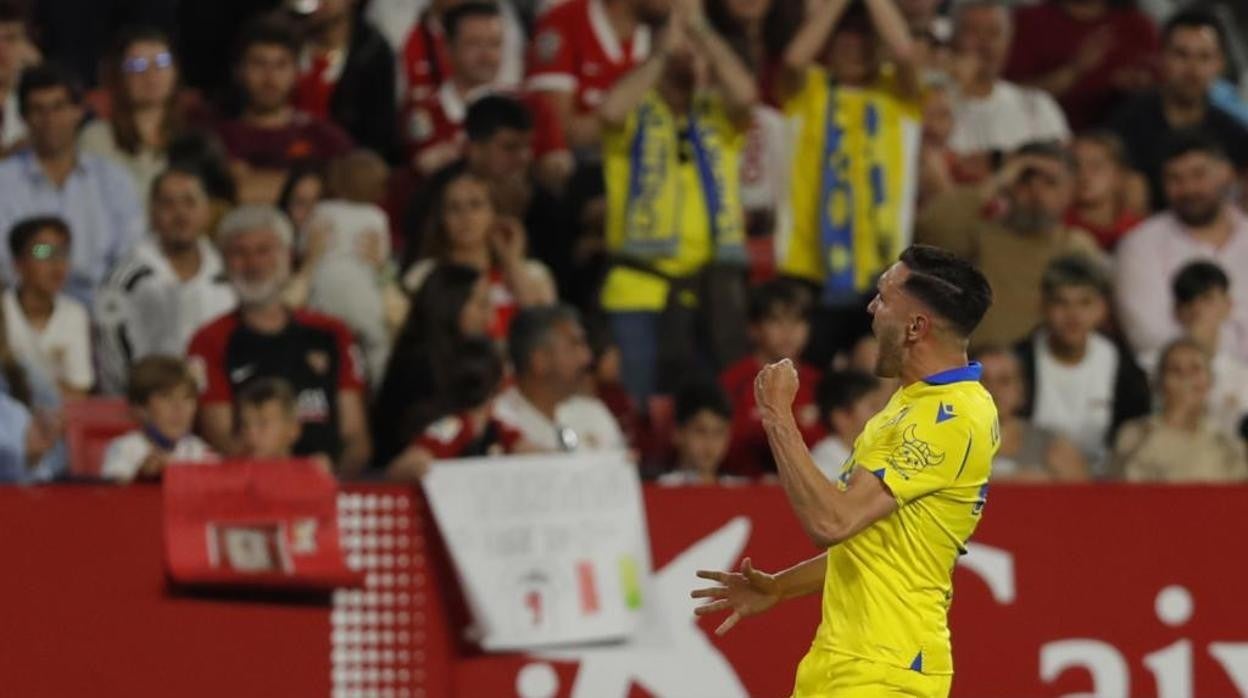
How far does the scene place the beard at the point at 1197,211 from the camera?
12.5 metres

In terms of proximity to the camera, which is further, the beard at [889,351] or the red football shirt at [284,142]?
the red football shirt at [284,142]

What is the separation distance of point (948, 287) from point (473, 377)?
412 centimetres

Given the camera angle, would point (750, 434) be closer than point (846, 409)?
No

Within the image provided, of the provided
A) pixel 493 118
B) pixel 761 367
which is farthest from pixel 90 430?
pixel 761 367

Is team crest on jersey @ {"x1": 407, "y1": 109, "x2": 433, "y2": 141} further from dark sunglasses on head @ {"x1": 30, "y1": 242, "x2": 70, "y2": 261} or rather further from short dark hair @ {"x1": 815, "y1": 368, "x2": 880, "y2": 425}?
short dark hair @ {"x1": 815, "y1": 368, "x2": 880, "y2": 425}

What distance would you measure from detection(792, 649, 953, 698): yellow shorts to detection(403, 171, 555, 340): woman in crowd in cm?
487

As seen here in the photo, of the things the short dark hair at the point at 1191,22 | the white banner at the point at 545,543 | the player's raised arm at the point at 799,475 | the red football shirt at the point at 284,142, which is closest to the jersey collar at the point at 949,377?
the player's raised arm at the point at 799,475

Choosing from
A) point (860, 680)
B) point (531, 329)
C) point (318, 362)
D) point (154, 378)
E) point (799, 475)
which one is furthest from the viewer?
point (318, 362)

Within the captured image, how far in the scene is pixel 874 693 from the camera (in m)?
6.58

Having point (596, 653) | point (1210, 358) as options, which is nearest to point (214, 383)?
point (596, 653)

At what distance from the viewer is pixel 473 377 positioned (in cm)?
1041

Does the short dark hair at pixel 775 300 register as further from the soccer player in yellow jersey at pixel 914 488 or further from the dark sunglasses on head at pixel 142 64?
the soccer player in yellow jersey at pixel 914 488

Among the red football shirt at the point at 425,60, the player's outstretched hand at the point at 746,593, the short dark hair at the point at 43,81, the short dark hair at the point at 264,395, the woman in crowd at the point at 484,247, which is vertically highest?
the red football shirt at the point at 425,60

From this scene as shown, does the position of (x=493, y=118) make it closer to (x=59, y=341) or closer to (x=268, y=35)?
(x=268, y=35)
